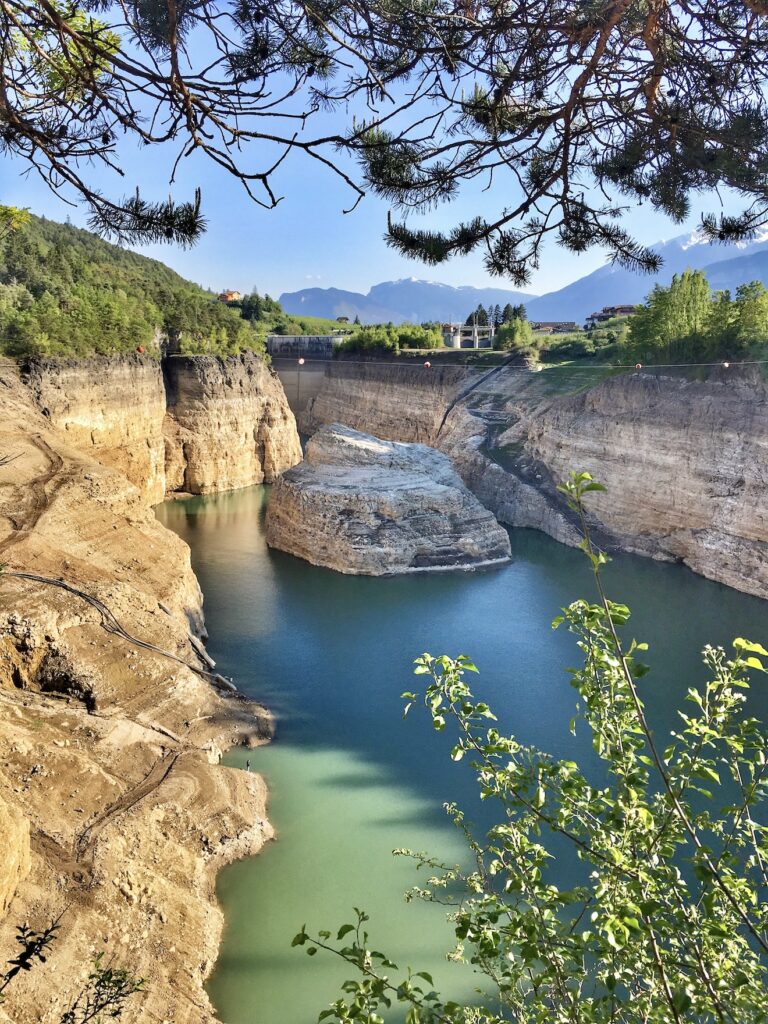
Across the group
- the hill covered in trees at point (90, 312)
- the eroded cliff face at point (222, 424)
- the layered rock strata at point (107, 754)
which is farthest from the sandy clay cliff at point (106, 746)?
the eroded cliff face at point (222, 424)

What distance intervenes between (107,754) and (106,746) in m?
0.14

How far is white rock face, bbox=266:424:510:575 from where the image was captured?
810 inches

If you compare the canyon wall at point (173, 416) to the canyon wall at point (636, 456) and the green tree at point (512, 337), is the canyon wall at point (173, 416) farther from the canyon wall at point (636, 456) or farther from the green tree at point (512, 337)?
the green tree at point (512, 337)

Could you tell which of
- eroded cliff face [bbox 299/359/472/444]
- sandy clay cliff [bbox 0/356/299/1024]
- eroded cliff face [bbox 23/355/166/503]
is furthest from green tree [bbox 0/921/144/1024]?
eroded cliff face [bbox 299/359/472/444]

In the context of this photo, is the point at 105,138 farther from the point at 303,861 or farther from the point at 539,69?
the point at 303,861

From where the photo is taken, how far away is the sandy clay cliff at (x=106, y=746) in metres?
6.81

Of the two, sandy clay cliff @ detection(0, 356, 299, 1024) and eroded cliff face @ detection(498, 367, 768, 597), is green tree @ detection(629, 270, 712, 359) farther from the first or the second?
sandy clay cliff @ detection(0, 356, 299, 1024)

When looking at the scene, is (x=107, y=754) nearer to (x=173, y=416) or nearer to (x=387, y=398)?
(x=173, y=416)

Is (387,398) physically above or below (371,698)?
above

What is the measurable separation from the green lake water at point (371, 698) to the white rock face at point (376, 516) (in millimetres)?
655

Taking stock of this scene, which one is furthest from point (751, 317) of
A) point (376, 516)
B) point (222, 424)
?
point (222, 424)

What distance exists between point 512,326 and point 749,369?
20.2 metres

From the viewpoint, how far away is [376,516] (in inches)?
820

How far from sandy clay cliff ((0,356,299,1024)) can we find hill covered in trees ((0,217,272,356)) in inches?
246
